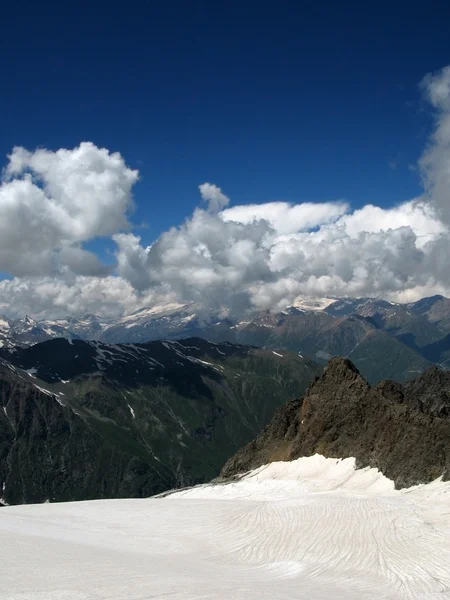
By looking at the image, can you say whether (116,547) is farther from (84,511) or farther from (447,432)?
(447,432)

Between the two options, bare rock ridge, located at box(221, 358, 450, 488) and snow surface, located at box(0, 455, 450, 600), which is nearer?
snow surface, located at box(0, 455, 450, 600)

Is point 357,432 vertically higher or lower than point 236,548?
higher

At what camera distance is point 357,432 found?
8569cm

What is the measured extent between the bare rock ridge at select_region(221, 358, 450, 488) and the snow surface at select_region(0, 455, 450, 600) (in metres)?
5.83

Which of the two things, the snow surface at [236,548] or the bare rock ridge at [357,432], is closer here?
the snow surface at [236,548]

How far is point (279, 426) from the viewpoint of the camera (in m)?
106

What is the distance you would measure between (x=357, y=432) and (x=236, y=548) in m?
49.3

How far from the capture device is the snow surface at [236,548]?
26250 millimetres

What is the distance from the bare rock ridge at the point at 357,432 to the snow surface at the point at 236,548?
19.1ft

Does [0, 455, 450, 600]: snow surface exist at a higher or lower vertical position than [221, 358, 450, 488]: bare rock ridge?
lower

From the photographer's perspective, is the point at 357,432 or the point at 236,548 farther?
the point at 357,432

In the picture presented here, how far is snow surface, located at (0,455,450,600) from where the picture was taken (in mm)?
26250

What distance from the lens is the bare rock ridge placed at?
225 ft

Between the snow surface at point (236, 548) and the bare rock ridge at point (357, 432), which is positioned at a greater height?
the bare rock ridge at point (357, 432)
